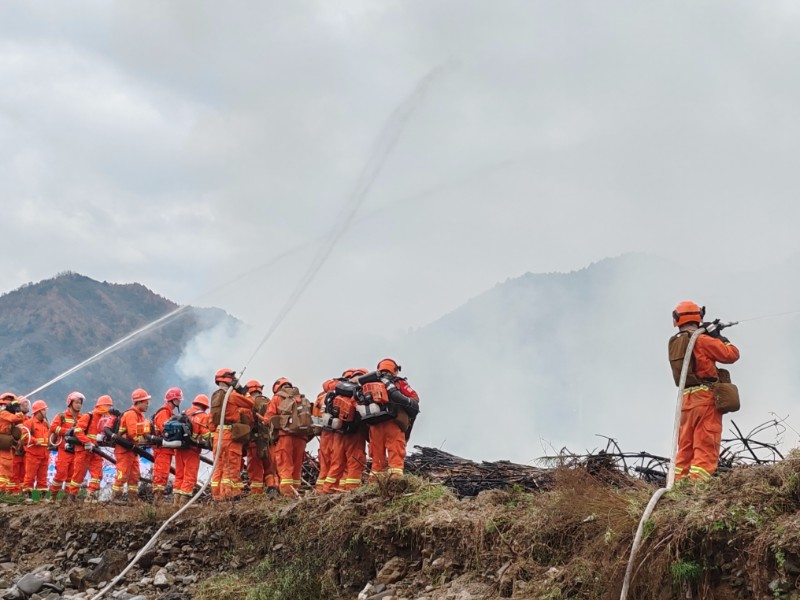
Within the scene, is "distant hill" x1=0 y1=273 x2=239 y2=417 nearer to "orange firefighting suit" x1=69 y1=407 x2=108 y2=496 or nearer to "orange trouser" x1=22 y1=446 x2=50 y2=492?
"orange trouser" x1=22 y1=446 x2=50 y2=492

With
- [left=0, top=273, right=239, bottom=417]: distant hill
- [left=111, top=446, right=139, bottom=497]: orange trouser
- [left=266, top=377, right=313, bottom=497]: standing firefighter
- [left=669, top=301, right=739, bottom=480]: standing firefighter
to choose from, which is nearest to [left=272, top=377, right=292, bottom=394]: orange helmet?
[left=266, top=377, right=313, bottom=497]: standing firefighter

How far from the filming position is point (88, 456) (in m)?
19.6

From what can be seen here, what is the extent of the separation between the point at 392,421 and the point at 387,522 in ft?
8.47

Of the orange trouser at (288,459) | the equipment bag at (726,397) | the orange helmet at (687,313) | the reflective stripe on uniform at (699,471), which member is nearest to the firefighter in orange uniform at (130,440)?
the orange trouser at (288,459)

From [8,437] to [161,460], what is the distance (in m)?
4.49

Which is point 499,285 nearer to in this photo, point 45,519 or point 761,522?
point 45,519

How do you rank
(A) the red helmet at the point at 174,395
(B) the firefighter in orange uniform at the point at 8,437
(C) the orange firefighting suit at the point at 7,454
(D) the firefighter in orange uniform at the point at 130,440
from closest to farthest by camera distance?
1. (A) the red helmet at the point at 174,395
2. (D) the firefighter in orange uniform at the point at 130,440
3. (B) the firefighter in orange uniform at the point at 8,437
4. (C) the orange firefighting suit at the point at 7,454

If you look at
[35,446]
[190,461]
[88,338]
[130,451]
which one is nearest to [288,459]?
[190,461]

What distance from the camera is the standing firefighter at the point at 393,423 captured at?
1339 centimetres

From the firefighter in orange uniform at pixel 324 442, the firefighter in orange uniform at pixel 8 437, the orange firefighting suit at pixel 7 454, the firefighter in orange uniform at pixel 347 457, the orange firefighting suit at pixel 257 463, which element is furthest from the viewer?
the orange firefighting suit at pixel 7 454

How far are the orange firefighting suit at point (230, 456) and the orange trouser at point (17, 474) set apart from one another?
7.19 metres

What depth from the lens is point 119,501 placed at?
58.1 feet

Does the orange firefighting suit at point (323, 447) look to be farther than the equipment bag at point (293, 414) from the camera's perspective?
No

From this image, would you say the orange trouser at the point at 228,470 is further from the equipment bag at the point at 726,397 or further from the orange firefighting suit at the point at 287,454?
the equipment bag at the point at 726,397
